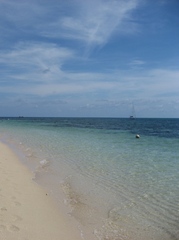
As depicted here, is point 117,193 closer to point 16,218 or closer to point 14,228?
point 16,218

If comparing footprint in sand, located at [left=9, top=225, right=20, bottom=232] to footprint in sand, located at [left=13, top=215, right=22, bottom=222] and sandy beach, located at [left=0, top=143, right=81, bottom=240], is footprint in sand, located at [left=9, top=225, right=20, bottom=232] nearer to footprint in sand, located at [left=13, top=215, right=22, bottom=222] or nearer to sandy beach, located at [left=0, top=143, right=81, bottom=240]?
sandy beach, located at [left=0, top=143, right=81, bottom=240]

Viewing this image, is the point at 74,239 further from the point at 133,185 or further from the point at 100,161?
the point at 100,161

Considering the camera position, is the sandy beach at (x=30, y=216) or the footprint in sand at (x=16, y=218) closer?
the sandy beach at (x=30, y=216)

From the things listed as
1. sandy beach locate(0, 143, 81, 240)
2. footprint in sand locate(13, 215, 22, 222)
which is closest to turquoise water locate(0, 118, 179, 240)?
sandy beach locate(0, 143, 81, 240)

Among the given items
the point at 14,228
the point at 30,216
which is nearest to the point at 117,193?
the point at 30,216

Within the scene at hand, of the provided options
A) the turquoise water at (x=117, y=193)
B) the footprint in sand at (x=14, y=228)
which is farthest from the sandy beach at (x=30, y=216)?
the turquoise water at (x=117, y=193)

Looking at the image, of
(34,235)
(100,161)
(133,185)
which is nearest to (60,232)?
(34,235)

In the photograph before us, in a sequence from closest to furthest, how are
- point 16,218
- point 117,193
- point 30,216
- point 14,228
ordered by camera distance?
point 14,228 → point 16,218 → point 30,216 → point 117,193

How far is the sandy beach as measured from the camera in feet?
17.6

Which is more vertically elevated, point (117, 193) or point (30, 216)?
point (30, 216)

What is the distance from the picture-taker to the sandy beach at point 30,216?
5.37m

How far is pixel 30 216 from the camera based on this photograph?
6.34m

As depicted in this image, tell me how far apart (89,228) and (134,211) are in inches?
71.3

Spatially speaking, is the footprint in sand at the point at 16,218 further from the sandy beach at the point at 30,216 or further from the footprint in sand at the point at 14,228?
the footprint in sand at the point at 14,228
